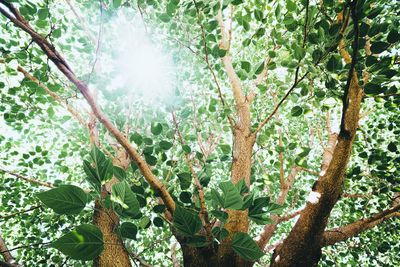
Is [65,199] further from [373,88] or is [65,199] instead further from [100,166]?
[373,88]

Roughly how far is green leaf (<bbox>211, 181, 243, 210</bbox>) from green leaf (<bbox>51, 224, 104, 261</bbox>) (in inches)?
18.9

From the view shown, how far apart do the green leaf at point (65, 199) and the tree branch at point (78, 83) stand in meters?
0.48

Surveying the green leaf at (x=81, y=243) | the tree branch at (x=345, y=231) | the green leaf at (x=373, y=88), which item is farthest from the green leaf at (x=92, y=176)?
the tree branch at (x=345, y=231)

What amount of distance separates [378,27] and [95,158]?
1.52 metres

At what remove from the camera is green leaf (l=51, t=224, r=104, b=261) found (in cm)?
85

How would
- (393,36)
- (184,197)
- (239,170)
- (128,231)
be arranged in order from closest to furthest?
(128,231), (393,36), (184,197), (239,170)

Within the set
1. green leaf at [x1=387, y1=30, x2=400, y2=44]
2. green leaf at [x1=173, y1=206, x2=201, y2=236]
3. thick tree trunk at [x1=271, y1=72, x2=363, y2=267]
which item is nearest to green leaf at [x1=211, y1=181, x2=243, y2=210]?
green leaf at [x1=173, y1=206, x2=201, y2=236]

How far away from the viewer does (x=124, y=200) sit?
0.94 meters

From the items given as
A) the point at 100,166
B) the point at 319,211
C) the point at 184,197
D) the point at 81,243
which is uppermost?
the point at 319,211

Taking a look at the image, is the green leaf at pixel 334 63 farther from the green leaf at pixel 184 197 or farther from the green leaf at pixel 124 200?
the green leaf at pixel 124 200

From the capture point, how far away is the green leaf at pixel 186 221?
1080 mm

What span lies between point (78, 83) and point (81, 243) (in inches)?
29.0

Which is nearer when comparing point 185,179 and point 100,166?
point 100,166

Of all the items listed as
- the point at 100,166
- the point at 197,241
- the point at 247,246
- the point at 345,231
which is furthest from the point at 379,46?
the point at 345,231
